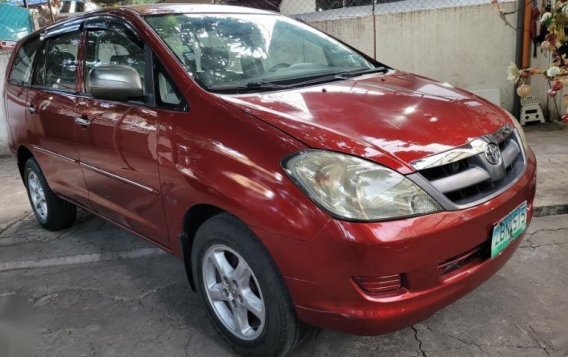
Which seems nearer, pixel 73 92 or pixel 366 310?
pixel 366 310

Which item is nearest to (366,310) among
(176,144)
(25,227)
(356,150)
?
(356,150)

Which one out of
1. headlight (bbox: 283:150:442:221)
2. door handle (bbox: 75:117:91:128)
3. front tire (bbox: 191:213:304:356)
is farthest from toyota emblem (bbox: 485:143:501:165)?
door handle (bbox: 75:117:91:128)

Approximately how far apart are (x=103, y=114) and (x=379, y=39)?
4746 mm

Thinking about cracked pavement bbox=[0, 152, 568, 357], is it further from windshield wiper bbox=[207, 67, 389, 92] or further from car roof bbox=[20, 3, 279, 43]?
car roof bbox=[20, 3, 279, 43]

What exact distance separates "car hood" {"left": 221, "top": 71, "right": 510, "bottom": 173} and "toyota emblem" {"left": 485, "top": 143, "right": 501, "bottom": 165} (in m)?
0.08

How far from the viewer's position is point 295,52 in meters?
3.05

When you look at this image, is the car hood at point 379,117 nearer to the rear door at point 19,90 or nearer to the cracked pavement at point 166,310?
the cracked pavement at point 166,310

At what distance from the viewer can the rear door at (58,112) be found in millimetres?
3340

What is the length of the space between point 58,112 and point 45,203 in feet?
3.58

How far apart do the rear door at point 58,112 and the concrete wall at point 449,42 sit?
13.4 ft

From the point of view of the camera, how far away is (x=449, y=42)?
259 inches

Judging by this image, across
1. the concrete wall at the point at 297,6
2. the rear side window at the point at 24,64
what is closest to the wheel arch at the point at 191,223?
the rear side window at the point at 24,64

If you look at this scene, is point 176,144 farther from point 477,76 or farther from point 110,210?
point 477,76

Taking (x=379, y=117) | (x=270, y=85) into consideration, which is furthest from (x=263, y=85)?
(x=379, y=117)
